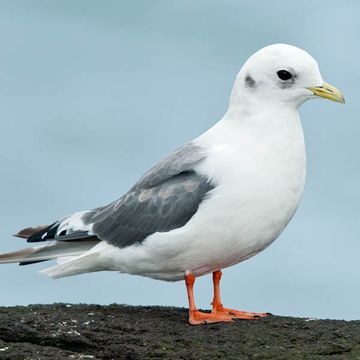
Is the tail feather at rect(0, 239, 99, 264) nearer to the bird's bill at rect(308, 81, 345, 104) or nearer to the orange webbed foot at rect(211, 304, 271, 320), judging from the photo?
the orange webbed foot at rect(211, 304, 271, 320)

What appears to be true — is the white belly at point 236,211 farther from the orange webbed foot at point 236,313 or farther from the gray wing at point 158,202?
the orange webbed foot at point 236,313

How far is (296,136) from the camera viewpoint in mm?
11078

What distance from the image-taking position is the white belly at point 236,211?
34.9 ft

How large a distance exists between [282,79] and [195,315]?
2.61 meters

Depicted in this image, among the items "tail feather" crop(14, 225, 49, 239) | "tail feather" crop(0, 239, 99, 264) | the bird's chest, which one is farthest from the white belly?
"tail feather" crop(14, 225, 49, 239)

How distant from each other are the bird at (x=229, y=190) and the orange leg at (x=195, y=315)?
0.04 feet

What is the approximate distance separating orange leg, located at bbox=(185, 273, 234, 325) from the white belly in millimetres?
110

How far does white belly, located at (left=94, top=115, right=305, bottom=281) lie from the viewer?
1063 centimetres

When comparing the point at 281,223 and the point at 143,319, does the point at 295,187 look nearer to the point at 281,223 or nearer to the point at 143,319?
the point at 281,223

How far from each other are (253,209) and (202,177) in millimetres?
620

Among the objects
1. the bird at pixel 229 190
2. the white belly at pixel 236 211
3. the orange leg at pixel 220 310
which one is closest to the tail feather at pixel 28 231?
the bird at pixel 229 190

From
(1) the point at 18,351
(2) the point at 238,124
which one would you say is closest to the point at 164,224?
(2) the point at 238,124

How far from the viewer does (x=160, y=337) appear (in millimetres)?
10352

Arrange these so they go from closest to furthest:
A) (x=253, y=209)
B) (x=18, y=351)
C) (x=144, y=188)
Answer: (x=18, y=351)
(x=253, y=209)
(x=144, y=188)
